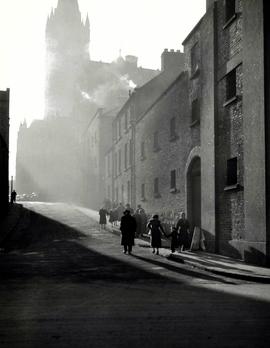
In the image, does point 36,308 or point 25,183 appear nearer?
point 36,308

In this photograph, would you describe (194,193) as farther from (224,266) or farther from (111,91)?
(111,91)

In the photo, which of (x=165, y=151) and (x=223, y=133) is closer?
(x=223, y=133)

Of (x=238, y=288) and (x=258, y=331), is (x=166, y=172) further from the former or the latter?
(x=258, y=331)

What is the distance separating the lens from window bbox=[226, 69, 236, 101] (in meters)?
16.1

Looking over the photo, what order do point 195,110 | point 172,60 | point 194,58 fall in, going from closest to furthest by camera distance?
point 195,110, point 194,58, point 172,60

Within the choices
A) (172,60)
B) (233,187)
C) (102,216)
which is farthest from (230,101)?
(172,60)

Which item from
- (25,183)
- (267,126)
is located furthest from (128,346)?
(25,183)

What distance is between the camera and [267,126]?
13.1 m

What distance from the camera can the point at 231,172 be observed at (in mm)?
16016

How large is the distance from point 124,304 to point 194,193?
1235 centimetres

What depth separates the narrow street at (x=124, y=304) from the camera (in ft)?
18.2

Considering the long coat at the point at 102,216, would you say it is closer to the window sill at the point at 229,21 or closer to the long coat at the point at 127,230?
the long coat at the point at 127,230

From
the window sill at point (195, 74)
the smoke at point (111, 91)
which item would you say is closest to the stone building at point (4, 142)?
the window sill at point (195, 74)

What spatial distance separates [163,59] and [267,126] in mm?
24155
